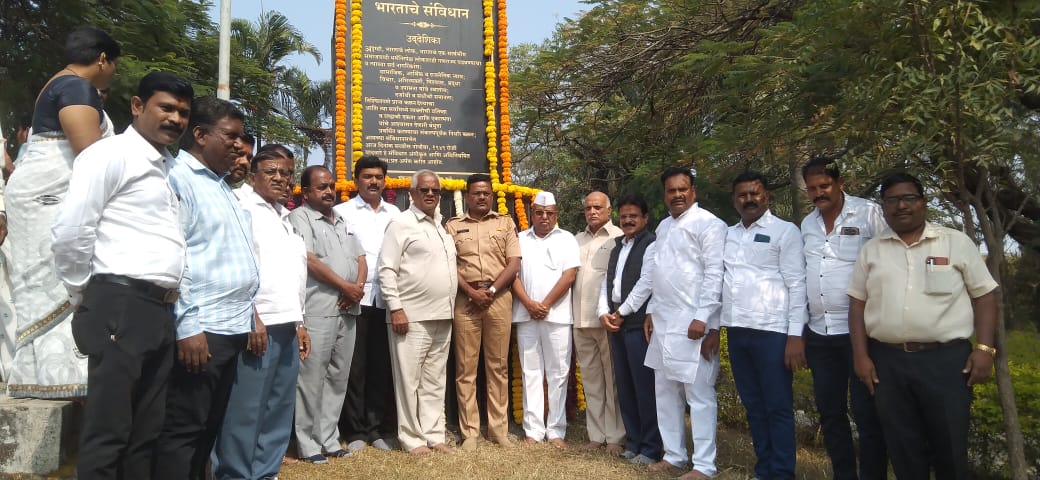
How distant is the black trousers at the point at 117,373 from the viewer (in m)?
2.52

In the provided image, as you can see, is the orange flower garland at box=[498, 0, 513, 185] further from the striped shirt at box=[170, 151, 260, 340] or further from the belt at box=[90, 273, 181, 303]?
the belt at box=[90, 273, 181, 303]

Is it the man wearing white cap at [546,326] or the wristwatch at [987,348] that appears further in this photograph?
the man wearing white cap at [546,326]

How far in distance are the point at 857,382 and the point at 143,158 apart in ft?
11.6

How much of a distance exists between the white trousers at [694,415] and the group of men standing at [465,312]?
1 centimetres

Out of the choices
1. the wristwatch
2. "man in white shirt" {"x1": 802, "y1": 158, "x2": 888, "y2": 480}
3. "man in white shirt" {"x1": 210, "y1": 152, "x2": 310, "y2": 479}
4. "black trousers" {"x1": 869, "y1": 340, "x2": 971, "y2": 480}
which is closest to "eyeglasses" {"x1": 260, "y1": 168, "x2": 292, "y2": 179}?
"man in white shirt" {"x1": 210, "y1": 152, "x2": 310, "y2": 479}

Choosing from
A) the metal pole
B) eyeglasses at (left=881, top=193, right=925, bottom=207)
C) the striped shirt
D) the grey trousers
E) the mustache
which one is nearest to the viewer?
the mustache

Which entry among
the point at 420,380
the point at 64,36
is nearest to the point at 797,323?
the point at 420,380

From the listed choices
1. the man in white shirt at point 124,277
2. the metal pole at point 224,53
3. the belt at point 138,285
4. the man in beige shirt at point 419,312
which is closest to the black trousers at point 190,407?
the man in white shirt at point 124,277

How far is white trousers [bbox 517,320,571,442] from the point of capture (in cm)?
568

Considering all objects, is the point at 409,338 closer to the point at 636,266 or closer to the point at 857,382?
the point at 636,266

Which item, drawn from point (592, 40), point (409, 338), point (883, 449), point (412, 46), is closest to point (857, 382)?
point (883, 449)

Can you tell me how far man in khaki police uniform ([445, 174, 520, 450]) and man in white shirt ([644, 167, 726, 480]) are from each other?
3.69ft

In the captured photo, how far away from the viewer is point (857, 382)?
3.99 meters

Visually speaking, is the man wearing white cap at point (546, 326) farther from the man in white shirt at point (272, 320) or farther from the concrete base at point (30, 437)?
the concrete base at point (30, 437)
